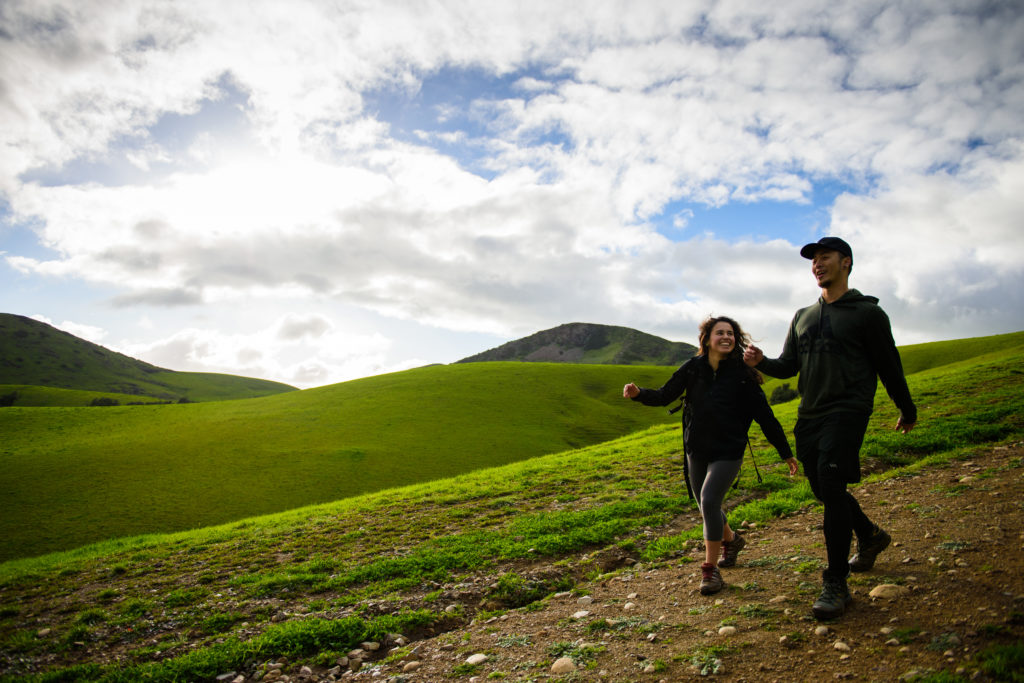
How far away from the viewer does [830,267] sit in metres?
6.28

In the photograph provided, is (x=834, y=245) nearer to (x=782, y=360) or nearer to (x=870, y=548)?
(x=782, y=360)

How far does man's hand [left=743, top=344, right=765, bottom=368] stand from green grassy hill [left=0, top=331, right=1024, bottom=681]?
3.42 meters

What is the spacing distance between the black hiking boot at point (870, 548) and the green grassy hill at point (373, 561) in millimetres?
1716

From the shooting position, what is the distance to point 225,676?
7.45m

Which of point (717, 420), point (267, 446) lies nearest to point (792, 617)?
point (717, 420)

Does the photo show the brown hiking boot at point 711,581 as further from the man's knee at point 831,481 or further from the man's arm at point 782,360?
the man's arm at point 782,360

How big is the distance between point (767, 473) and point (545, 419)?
153 ft

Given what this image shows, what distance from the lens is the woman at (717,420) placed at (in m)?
7.00

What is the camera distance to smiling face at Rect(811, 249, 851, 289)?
6.28 metres

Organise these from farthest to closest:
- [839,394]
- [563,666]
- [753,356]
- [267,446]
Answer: [267,446] < [753,356] < [839,394] < [563,666]

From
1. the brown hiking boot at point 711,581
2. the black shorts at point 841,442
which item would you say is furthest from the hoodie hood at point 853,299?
the brown hiking boot at point 711,581

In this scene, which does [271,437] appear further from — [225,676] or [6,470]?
[225,676]

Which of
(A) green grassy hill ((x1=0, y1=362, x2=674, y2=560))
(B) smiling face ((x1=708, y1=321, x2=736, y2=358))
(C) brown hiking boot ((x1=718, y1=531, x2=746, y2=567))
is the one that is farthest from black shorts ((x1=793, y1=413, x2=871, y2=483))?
(A) green grassy hill ((x1=0, y1=362, x2=674, y2=560))

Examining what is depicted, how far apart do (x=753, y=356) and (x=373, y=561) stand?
408 inches
